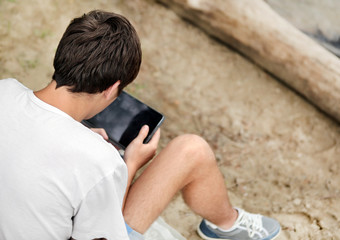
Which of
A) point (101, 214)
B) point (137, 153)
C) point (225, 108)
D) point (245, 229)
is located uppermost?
point (101, 214)

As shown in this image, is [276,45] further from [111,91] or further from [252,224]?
[111,91]

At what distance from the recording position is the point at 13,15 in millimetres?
3264

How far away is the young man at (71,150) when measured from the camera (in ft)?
3.91

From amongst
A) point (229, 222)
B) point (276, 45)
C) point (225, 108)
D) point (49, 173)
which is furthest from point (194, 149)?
point (276, 45)

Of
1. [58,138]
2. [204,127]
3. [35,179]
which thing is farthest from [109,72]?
[204,127]

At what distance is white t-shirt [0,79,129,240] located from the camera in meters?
1.19

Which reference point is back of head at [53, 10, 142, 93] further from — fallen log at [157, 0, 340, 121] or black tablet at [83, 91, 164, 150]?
fallen log at [157, 0, 340, 121]

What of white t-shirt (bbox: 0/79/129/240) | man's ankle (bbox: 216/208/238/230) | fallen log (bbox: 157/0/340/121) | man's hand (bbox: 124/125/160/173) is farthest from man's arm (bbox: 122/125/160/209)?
fallen log (bbox: 157/0/340/121)

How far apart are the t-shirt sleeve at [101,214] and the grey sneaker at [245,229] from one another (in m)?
0.91

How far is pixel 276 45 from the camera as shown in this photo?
3016mm

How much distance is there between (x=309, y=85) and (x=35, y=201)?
233 centimetres

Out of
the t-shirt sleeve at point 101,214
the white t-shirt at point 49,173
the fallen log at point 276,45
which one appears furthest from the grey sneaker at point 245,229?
the fallen log at point 276,45

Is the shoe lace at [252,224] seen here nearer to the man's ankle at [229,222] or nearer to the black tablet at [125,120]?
the man's ankle at [229,222]

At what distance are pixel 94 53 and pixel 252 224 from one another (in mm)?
1316
